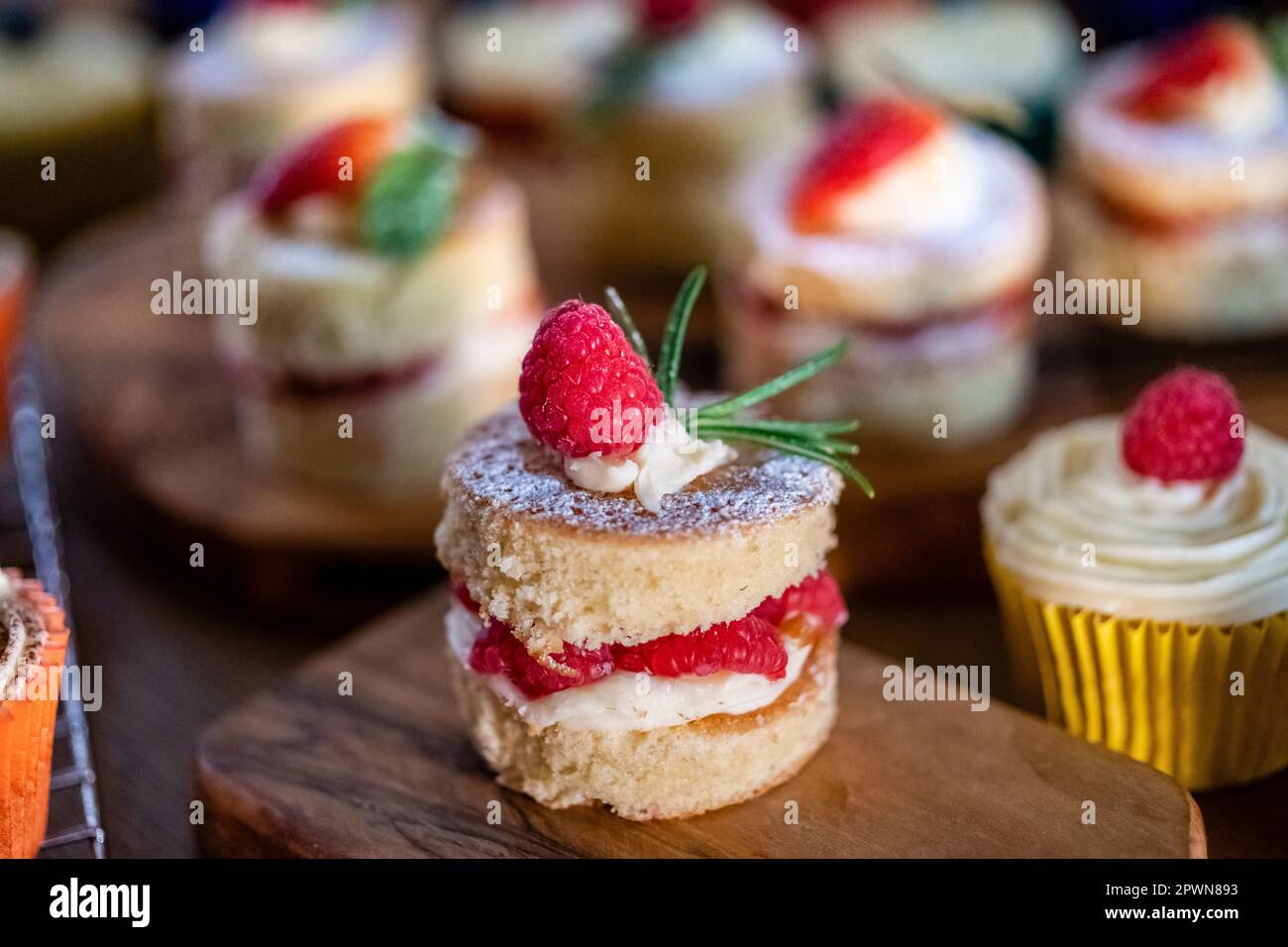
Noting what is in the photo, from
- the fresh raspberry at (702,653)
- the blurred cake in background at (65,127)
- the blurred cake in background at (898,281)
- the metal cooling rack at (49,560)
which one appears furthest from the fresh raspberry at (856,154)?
the blurred cake in background at (65,127)

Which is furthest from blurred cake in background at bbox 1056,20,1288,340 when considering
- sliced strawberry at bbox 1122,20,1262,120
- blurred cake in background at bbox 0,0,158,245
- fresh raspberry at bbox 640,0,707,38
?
blurred cake in background at bbox 0,0,158,245

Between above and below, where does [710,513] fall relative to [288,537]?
above

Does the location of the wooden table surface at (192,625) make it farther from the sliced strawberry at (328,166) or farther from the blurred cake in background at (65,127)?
the blurred cake in background at (65,127)

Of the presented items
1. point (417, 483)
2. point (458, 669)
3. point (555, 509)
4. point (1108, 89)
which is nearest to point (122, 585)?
point (417, 483)

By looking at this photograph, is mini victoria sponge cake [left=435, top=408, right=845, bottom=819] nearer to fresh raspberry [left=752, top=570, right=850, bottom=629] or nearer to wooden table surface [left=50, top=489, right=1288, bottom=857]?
fresh raspberry [left=752, top=570, right=850, bottom=629]

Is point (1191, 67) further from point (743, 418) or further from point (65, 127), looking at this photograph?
point (65, 127)
